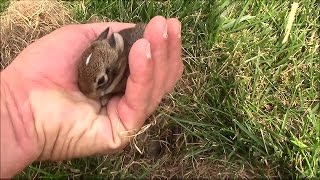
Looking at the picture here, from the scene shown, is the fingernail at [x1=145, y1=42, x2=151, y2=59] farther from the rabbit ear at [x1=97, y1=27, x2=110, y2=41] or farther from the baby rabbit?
the rabbit ear at [x1=97, y1=27, x2=110, y2=41]

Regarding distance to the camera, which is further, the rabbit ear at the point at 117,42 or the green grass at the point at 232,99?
the green grass at the point at 232,99

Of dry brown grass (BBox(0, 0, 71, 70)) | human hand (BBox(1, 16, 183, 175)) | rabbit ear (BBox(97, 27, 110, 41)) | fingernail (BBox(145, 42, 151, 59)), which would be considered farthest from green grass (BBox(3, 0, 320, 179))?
fingernail (BBox(145, 42, 151, 59))

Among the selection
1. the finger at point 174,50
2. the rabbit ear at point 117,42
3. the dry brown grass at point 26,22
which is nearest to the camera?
the finger at point 174,50

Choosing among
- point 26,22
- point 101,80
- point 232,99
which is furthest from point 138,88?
point 26,22


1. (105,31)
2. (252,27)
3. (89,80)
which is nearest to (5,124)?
(89,80)

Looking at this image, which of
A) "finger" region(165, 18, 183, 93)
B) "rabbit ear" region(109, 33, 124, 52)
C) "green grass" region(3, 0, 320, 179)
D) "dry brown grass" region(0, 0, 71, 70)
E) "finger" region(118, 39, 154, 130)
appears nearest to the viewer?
"finger" region(118, 39, 154, 130)

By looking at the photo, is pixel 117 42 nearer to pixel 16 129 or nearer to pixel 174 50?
pixel 174 50

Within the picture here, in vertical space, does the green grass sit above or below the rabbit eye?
below

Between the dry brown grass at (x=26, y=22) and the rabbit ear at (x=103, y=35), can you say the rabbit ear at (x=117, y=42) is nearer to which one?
the rabbit ear at (x=103, y=35)

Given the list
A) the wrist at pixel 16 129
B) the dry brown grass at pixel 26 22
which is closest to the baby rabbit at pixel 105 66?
the wrist at pixel 16 129
